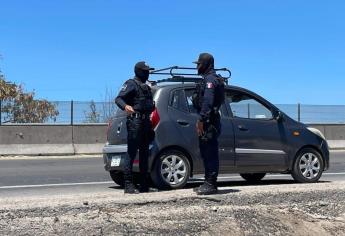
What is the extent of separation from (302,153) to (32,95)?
31.0 m

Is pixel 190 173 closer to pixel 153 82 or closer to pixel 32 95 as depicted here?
pixel 153 82

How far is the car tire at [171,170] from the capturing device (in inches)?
353

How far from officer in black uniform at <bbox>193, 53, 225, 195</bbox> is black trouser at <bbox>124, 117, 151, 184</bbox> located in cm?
79

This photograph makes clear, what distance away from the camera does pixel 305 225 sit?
706 centimetres

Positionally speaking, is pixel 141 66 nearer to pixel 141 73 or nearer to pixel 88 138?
pixel 141 73

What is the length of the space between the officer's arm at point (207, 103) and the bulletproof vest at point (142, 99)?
929 mm

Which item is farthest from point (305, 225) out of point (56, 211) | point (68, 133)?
point (68, 133)

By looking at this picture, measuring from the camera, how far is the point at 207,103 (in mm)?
7336

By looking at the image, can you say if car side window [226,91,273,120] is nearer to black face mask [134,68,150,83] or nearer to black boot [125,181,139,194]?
black face mask [134,68,150,83]

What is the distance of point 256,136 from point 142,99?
100 inches

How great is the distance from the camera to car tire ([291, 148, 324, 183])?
391 inches

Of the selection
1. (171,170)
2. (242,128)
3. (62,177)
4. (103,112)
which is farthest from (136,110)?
(103,112)

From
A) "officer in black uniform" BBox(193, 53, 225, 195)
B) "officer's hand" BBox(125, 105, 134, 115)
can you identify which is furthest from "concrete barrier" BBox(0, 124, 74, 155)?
"officer in black uniform" BBox(193, 53, 225, 195)

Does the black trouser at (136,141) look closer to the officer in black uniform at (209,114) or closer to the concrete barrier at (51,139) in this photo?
the officer in black uniform at (209,114)
